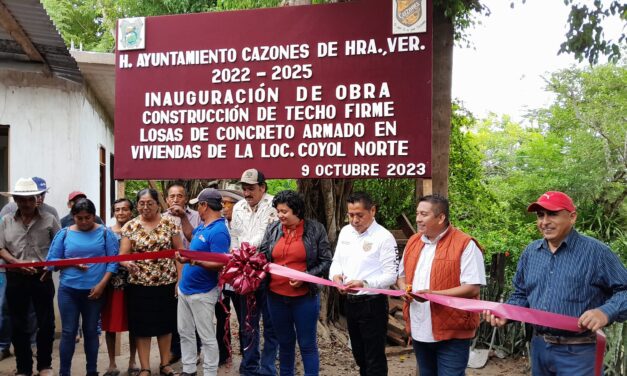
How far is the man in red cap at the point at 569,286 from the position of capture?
3.16 meters

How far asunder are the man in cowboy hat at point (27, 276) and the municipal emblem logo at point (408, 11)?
3.60 m

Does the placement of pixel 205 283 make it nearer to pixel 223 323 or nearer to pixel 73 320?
pixel 73 320

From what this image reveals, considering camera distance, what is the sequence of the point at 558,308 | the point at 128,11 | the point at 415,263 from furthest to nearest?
1. the point at 128,11
2. the point at 415,263
3. the point at 558,308

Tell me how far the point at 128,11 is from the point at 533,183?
49.7ft

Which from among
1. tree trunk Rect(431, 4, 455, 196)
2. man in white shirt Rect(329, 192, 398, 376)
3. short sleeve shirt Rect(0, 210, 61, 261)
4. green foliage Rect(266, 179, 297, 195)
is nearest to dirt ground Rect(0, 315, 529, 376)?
short sleeve shirt Rect(0, 210, 61, 261)

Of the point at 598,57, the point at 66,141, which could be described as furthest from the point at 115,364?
the point at 598,57

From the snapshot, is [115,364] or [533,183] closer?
[115,364]

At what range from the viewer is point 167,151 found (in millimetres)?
5938

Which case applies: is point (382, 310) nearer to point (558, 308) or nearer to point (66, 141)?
point (558, 308)

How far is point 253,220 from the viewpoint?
5.34 meters

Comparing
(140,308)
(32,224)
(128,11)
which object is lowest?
(140,308)

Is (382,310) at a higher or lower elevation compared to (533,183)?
lower

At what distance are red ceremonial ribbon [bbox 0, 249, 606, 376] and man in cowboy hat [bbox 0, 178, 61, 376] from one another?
0.17m

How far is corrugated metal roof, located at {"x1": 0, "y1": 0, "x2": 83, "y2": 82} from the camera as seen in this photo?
5.29 meters
